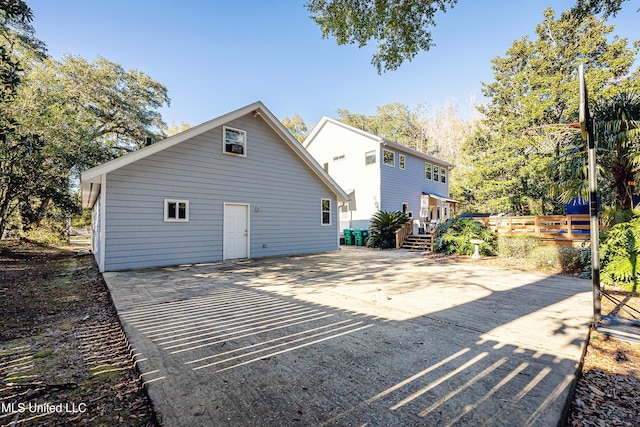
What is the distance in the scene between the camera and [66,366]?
256 cm

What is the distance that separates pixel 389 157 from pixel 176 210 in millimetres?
11865

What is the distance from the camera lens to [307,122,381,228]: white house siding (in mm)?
15961

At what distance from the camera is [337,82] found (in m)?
18.0

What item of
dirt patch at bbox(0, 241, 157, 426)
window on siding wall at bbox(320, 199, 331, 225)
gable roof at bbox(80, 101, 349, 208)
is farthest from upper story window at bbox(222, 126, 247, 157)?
dirt patch at bbox(0, 241, 157, 426)

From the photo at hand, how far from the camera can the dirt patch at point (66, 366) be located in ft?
6.25

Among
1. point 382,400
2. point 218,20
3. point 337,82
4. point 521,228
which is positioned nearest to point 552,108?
point 521,228

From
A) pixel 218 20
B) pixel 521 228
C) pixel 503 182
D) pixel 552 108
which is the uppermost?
pixel 218 20

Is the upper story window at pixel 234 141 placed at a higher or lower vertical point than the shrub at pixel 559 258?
higher

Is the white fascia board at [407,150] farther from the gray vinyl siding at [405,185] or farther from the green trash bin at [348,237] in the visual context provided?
the green trash bin at [348,237]

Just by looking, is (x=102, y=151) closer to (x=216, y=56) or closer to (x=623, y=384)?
(x=216, y=56)

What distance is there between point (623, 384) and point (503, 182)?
1679cm

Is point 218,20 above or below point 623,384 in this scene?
above

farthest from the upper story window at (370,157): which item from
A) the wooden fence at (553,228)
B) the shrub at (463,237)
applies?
the wooden fence at (553,228)

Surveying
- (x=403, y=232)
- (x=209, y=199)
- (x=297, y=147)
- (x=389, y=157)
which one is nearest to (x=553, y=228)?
(x=403, y=232)
